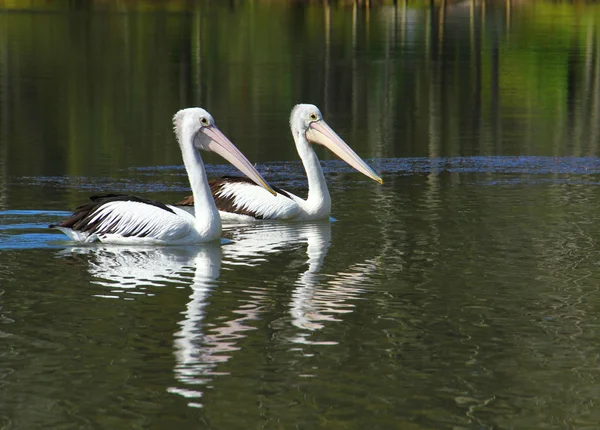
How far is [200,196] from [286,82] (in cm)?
1913

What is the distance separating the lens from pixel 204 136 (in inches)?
459

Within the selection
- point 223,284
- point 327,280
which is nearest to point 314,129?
point 327,280

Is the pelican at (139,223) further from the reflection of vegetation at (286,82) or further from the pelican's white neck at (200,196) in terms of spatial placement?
the reflection of vegetation at (286,82)

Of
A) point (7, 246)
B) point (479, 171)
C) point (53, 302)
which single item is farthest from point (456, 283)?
point (479, 171)

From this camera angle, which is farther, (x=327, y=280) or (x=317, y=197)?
(x=317, y=197)

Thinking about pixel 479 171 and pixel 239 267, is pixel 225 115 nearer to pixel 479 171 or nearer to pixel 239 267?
pixel 479 171

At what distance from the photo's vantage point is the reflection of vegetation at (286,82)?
19078 millimetres

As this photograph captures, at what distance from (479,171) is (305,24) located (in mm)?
41287

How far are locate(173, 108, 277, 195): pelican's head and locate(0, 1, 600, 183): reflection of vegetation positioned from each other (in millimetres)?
4363

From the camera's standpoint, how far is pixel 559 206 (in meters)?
12.9

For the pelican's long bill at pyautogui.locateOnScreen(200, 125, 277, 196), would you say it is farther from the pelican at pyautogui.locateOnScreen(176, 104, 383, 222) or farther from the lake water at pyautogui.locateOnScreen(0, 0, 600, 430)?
the pelican at pyautogui.locateOnScreen(176, 104, 383, 222)

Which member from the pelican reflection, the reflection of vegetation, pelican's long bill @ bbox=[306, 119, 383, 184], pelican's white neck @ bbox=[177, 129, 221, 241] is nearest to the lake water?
the pelican reflection

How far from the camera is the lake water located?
6.54 metres

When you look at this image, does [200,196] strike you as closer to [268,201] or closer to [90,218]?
[90,218]
